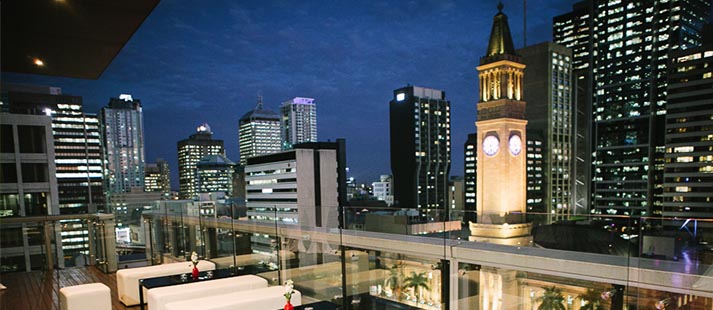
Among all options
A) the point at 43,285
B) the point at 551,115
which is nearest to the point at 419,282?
the point at 43,285

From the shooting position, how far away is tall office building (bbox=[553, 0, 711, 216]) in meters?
62.4

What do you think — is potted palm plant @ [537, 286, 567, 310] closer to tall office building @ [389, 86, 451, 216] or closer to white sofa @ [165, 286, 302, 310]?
white sofa @ [165, 286, 302, 310]

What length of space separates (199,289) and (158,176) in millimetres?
137742

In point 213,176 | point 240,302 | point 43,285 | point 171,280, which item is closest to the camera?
point 240,302

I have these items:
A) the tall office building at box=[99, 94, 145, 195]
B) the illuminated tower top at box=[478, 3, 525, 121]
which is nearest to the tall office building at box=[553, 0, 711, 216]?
the illuminated tower top at box=[478, 3, 525, 121]

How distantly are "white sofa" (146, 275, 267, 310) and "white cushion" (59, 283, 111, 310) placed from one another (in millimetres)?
583

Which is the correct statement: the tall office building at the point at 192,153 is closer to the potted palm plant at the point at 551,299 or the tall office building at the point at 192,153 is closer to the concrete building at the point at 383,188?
the concrete building at the point at 383,188

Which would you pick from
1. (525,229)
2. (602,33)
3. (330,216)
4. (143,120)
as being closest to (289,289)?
(330,216)

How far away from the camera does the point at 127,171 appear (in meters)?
124

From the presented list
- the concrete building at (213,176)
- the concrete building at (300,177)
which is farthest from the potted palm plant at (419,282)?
the concrete building at (213,176)

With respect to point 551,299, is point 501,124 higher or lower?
higher

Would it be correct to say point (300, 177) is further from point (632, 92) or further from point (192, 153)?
point (192, 153)

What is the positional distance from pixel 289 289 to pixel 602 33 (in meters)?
88.2

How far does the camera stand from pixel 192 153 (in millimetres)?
124750
